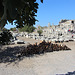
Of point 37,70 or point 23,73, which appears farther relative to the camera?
point 37,70

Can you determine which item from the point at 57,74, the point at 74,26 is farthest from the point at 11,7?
the point at 74,26

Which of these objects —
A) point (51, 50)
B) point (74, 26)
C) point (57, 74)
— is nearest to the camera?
point (57, 74)

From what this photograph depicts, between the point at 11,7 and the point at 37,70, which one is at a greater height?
the point at 11,7

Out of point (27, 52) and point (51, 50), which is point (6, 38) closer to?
point (27, 52)

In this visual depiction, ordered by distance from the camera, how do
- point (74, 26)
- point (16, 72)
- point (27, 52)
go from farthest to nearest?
point (74, 26), point (27, 52), point (16, 72)

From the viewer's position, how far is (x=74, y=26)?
37688mm

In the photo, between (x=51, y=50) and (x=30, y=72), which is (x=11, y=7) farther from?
(x=51, y=50)

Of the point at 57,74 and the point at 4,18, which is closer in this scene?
the point at 4,18

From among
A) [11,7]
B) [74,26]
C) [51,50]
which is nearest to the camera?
[11,7]

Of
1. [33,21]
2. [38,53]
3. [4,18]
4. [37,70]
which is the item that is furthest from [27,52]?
[4,18]

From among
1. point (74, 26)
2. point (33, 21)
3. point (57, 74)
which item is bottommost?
point (57, 74)

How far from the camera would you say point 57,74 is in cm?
394

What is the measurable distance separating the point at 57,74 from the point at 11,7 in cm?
350

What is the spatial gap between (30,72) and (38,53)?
3.11 metres
